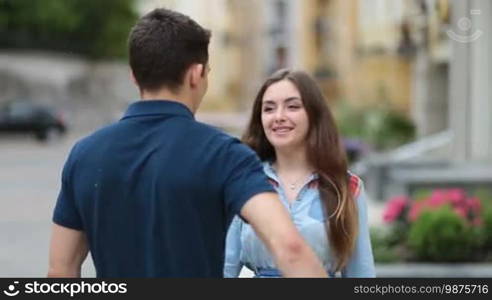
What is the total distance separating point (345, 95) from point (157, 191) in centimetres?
4221

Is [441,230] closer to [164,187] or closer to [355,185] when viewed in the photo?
[355,185]

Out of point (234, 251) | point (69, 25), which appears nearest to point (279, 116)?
point (234, 251)

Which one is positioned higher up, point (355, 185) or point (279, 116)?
point (279, 116)

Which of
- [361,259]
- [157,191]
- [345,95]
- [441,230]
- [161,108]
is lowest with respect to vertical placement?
[361,259]

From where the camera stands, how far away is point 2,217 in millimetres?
19172

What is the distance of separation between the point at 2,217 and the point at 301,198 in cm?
1607

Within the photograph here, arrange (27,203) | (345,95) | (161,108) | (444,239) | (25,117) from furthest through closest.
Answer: (25,117), (345,95), (27,203), (444,239), (161,108)

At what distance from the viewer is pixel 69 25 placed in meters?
57.4

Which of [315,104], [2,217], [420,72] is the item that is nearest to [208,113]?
[420,72]

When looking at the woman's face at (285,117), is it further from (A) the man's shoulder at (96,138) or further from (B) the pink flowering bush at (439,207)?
(B) the pink flowering bush at (439,207)

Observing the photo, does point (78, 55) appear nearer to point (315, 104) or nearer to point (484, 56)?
point (484, 56)

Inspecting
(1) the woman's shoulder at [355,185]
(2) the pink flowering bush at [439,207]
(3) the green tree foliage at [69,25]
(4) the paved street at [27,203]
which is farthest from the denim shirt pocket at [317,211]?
(3) the green tree foliage at [69,25]

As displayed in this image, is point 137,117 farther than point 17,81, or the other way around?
point 17,81

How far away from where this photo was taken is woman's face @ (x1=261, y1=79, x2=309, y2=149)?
12.3ft
